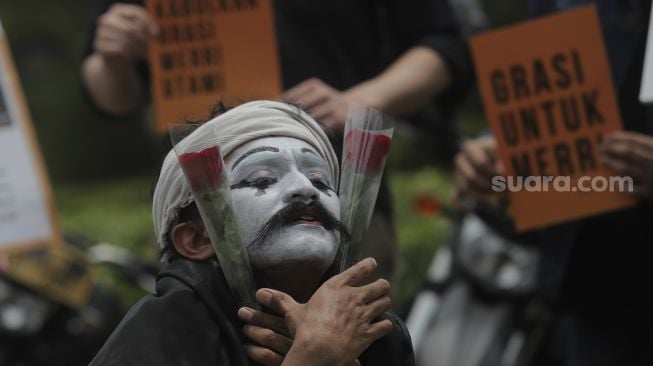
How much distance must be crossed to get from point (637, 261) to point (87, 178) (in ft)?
25.1

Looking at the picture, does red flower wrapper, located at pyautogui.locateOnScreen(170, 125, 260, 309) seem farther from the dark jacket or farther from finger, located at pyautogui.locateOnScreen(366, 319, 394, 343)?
finger, located at pyautogui.locateOnScreen(366, 319, 394, 343)

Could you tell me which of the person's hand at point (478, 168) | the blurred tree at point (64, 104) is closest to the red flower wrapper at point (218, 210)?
the person's hand at point (478, 168)

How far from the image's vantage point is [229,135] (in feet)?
9.45

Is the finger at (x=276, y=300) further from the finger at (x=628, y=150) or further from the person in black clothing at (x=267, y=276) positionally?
the finger at (x=628, y=150)

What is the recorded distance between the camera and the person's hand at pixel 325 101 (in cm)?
363

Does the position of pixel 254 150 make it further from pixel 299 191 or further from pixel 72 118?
pixel 72 118

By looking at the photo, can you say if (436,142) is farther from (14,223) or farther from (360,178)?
(360,178)

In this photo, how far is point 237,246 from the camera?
2.77m

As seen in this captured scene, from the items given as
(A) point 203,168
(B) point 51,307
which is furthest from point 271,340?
(B) point 51,307

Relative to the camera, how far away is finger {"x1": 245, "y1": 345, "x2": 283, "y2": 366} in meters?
2.71

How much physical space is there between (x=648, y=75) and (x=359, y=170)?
1.08 meters

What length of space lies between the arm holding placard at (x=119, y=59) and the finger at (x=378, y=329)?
1.53 metres

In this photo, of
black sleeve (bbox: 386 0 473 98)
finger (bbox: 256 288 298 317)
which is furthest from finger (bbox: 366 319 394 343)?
black sleeve (bbox: 386 0 473 98)

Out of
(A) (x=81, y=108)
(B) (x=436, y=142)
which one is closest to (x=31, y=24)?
(A) (x=81, y=108)
